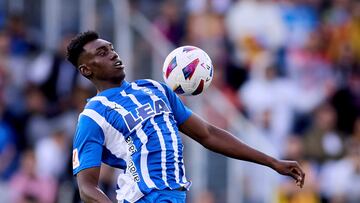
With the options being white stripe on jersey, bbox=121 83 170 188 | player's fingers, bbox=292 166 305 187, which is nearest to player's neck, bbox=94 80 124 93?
white stripe on jersey, bbox=121 83 170 188

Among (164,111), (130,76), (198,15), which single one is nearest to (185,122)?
(164,111)

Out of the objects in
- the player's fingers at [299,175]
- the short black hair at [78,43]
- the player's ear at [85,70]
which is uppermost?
the short black hair at [78,43]

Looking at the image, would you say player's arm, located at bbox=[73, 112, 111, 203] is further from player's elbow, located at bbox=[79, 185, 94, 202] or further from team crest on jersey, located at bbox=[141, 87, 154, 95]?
team crest on jersey, located at bbox=[141, 87, 154, 95]

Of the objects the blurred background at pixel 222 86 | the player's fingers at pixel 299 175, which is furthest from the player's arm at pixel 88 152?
the blurred background at pixel 222 86

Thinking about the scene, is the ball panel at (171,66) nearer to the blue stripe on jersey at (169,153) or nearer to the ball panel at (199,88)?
the ball panel at (199,88)

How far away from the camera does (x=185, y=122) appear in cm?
877

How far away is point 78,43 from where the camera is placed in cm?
852

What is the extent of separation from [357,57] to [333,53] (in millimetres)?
353

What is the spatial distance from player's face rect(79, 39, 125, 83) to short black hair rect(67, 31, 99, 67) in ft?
0.15

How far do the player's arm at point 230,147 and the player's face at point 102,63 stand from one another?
688 mm

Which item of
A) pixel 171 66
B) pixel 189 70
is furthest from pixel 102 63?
pixel 189 70

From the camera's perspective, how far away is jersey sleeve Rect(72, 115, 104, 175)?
8.11 metres

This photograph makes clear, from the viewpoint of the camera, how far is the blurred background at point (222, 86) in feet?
47.8

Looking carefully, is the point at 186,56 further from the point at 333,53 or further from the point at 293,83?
the point at 333,53
